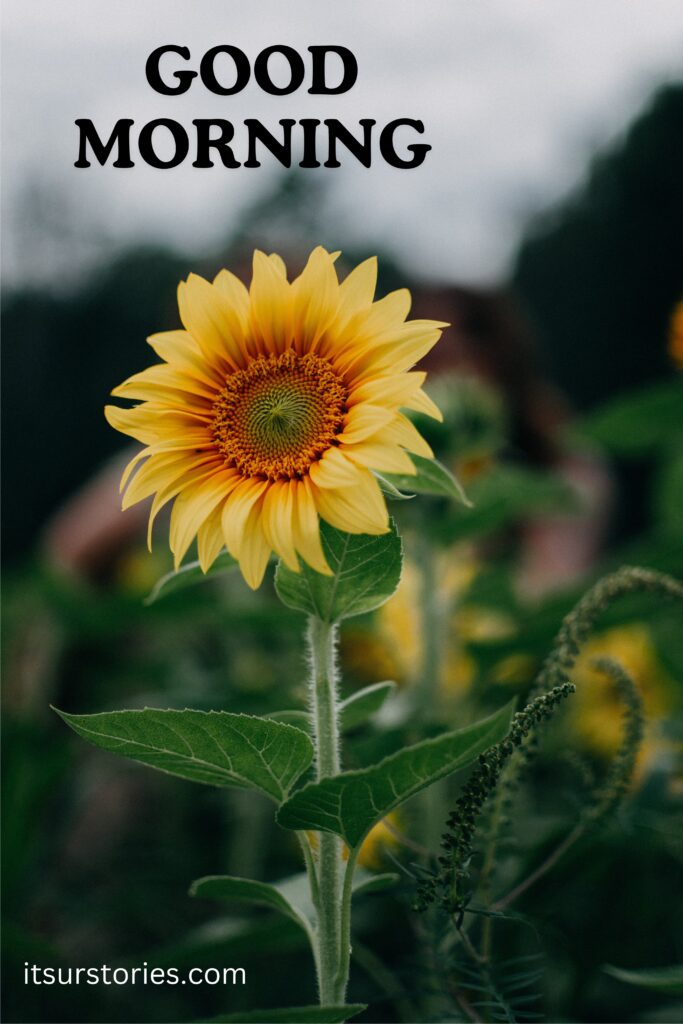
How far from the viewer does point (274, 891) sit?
434 millimetres

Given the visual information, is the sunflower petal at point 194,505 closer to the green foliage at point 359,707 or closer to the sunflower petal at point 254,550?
the sunflower petal at point 254,550

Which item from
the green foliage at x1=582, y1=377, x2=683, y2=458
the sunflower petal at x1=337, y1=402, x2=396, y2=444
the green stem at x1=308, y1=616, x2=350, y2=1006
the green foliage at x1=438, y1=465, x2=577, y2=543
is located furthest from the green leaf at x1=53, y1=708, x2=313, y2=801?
the green foliage at x1=582, y1=377, x2=683, y2=458

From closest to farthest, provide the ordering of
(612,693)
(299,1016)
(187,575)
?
(299,1016)
(187,575)
(612,693)

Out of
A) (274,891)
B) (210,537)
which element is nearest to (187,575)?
(210,537)

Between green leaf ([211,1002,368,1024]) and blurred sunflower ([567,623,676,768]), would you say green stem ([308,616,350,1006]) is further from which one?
blurred sunflower ([567,623,676,768])

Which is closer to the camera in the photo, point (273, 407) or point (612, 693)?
point (273, 407)

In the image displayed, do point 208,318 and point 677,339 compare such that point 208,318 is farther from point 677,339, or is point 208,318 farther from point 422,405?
point 677,339

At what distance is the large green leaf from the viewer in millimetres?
435

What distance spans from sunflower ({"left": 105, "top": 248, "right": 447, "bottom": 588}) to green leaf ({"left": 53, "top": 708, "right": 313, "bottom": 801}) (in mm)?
61

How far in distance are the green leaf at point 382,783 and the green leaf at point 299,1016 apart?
0.21ft

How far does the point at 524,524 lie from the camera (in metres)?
2.18

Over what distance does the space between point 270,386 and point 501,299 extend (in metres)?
1.99

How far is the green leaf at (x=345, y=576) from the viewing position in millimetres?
423

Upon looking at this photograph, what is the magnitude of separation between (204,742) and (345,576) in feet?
0.30
